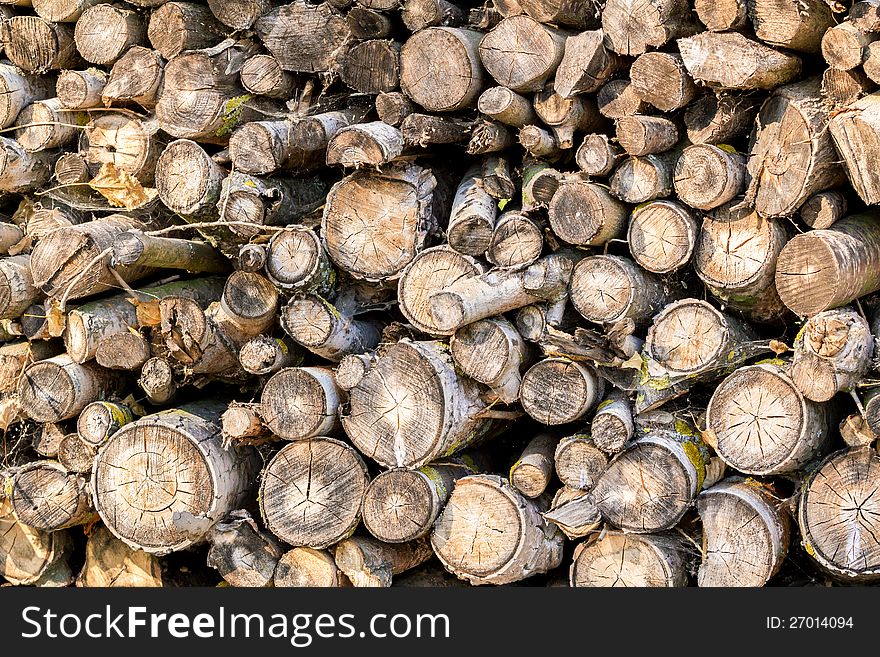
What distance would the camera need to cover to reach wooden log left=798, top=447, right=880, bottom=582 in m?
3.33

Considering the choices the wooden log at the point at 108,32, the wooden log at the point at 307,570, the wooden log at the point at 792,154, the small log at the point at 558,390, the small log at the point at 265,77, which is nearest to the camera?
the wooden log at the point at 792,154

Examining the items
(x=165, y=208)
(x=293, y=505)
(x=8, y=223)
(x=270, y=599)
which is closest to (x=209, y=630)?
(x=270, y=599)

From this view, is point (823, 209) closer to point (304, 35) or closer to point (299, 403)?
point (299, 403)

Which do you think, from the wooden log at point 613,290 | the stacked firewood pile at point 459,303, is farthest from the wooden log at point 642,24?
the wooden log at point 613,290

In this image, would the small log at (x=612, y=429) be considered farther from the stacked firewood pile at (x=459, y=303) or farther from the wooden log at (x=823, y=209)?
the wooden log at (x=823, y=209)

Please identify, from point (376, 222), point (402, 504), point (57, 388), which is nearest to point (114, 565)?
point (57, 388)

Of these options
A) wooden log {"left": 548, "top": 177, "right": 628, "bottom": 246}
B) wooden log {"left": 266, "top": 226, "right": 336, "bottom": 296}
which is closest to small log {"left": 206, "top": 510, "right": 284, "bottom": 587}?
wooden log {"left": 266, "top": 226, "right": 336, "bottom": 296}

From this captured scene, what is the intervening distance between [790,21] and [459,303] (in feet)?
4.85

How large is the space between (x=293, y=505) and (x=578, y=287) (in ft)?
4.69

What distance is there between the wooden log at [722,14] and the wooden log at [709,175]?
1.35 feet

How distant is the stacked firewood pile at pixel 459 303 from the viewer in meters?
3.43

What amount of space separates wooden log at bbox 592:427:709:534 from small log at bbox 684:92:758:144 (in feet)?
3.61

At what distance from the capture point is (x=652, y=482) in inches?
143

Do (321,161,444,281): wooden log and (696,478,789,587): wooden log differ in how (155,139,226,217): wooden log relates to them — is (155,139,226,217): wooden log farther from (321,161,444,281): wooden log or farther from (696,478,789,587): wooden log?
(696,478,789,587): wooden log
